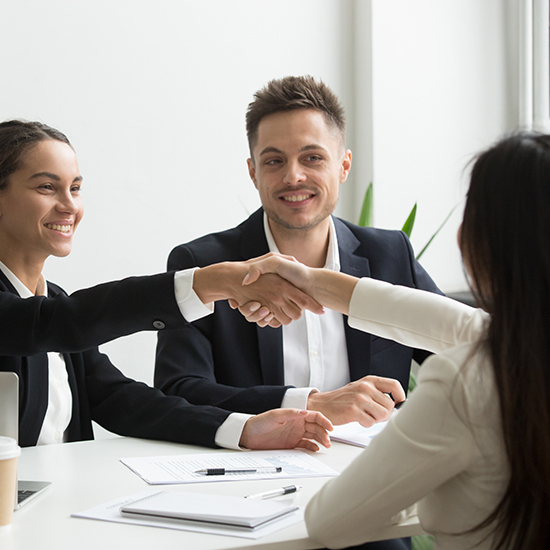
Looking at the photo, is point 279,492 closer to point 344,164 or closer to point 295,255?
point 295,255

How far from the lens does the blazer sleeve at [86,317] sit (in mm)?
1328

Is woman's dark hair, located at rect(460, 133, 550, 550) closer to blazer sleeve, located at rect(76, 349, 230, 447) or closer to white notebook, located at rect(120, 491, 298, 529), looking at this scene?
white notebook, located at rect(120, 491, 298, 529)

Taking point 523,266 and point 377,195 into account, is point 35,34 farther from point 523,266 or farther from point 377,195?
point 523,266

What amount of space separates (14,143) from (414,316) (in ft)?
3.81

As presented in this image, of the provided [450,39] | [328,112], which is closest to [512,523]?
[328,112]

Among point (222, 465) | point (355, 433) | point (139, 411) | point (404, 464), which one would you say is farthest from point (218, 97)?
point (404, 464)

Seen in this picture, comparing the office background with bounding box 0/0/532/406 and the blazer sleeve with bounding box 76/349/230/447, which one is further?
the office background with bounding box 0/0/532/406

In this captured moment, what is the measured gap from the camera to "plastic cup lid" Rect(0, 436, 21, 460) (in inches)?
37.2

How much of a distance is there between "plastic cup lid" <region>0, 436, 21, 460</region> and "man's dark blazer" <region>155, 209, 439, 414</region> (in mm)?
774

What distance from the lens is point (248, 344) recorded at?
1988 mm

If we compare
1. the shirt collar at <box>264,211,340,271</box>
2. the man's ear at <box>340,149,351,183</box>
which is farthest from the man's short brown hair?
the shirt collar at <box>264,211,340,271</box>

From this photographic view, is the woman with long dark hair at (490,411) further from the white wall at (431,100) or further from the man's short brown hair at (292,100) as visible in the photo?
the white wall at (431,100)

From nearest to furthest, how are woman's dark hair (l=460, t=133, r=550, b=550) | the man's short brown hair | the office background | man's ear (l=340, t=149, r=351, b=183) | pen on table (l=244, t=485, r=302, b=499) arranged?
woman's dark hair (l=460, t=133, r=550, b=550) < pen on table (l=244, t=485, r=302, b=499) < the man's short brown hair < man's ear (l=340, t=149, r=351, b=183) < the office background

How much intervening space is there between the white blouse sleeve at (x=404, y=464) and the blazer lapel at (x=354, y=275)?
44.3 inches
